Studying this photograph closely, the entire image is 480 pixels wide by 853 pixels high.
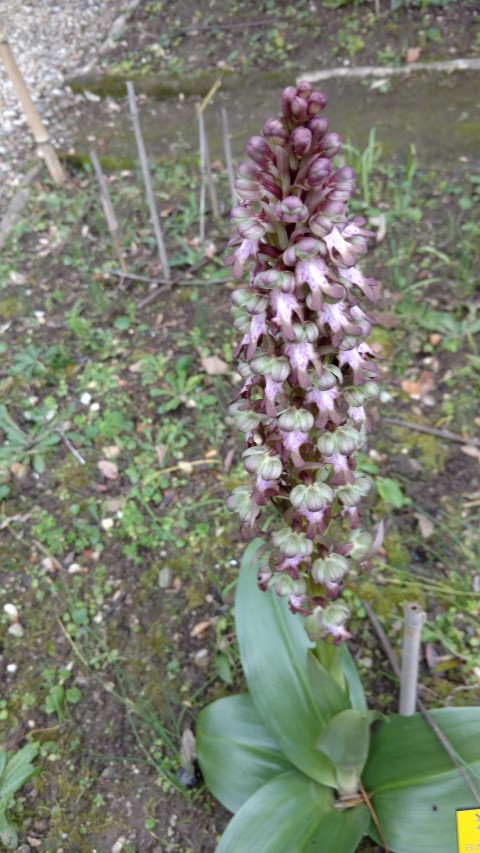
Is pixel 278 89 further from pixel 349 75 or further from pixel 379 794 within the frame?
pixel 379 794

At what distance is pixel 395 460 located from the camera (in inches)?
112

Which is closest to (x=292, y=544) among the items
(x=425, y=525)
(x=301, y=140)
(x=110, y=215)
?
(x=301, y=140)

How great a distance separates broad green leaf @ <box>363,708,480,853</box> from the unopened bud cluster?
1.89 feet

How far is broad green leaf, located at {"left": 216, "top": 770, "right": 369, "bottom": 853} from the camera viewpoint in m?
1.73

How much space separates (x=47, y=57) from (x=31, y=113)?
2110mm

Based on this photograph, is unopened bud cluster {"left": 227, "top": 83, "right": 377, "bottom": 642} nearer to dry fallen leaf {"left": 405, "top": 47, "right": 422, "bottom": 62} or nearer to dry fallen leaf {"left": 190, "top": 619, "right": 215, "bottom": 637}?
dry fallen leaf {"left": 190, "top": 619, "right": 215, "bottom": 637}

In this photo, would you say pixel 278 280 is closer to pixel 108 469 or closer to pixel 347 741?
pixel 347 741

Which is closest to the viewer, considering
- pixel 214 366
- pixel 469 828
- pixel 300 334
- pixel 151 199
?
pixel 300 334

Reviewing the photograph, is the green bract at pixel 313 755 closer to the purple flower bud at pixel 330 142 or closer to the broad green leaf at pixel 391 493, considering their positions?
the broad green leaf at pixel 391 493

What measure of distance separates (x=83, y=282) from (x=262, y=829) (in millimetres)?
2882

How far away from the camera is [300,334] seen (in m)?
1.20

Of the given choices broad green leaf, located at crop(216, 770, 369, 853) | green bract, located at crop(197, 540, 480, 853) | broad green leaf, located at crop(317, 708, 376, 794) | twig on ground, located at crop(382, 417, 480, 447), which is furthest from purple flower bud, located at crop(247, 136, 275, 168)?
twig on ground, located at crop(382, 417, 480, 447)

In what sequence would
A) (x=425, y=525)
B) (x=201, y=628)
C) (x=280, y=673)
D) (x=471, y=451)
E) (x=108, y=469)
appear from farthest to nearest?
(x=108, y=469)
(x=471, y=451)
(x=425, y=525)
(x=201, y=628)
(x=280, y=673)

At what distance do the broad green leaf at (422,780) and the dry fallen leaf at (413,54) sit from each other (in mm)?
4307
